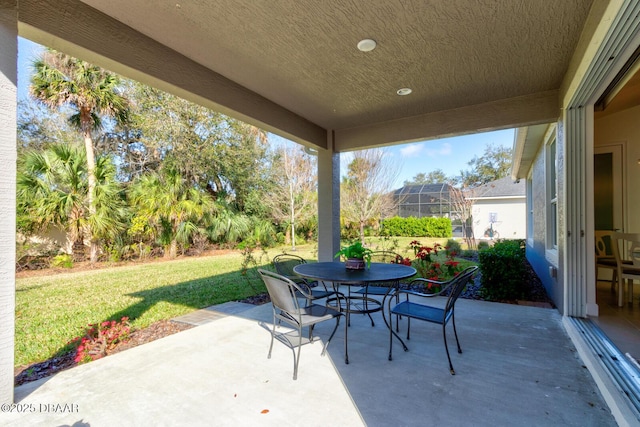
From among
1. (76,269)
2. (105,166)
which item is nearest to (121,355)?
(76,269)

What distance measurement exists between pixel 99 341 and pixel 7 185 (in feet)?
5.79

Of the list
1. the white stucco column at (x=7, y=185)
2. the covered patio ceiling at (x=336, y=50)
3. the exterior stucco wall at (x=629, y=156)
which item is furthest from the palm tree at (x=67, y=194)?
the exterior stucco wall at (x=629, y=156)

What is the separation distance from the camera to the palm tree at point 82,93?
7.34m

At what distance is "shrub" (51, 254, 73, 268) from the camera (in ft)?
24.9

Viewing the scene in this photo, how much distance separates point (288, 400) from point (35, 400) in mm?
1727

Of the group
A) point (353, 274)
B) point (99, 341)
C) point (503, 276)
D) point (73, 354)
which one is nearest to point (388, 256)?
point (503, 276)

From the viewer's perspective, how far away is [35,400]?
2.05 metres

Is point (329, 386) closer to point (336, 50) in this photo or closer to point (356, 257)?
point (356, 257)

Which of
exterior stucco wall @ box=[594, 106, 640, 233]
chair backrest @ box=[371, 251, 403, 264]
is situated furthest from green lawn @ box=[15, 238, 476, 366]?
exterior stucco wall @ box=[594, 106, 640, 233]

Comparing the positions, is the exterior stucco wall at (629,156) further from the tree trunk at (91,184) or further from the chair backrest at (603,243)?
the tree trunk at (91,184)

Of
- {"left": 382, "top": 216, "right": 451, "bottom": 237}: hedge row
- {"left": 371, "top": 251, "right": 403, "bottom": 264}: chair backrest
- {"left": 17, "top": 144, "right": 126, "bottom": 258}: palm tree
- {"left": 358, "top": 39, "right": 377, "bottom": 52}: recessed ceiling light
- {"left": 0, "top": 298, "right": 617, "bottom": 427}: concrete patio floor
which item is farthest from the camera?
{"left": 382, "top": 216, "right": 451, "bottom": 237}: hedge row

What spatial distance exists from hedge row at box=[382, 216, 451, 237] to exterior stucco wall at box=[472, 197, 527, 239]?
59.5 inches

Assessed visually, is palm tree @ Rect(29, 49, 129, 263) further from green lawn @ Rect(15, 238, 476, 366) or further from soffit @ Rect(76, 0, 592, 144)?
soffit @ Rect(76, 0, 592, 144)

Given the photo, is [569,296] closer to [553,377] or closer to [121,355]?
[553,377]
